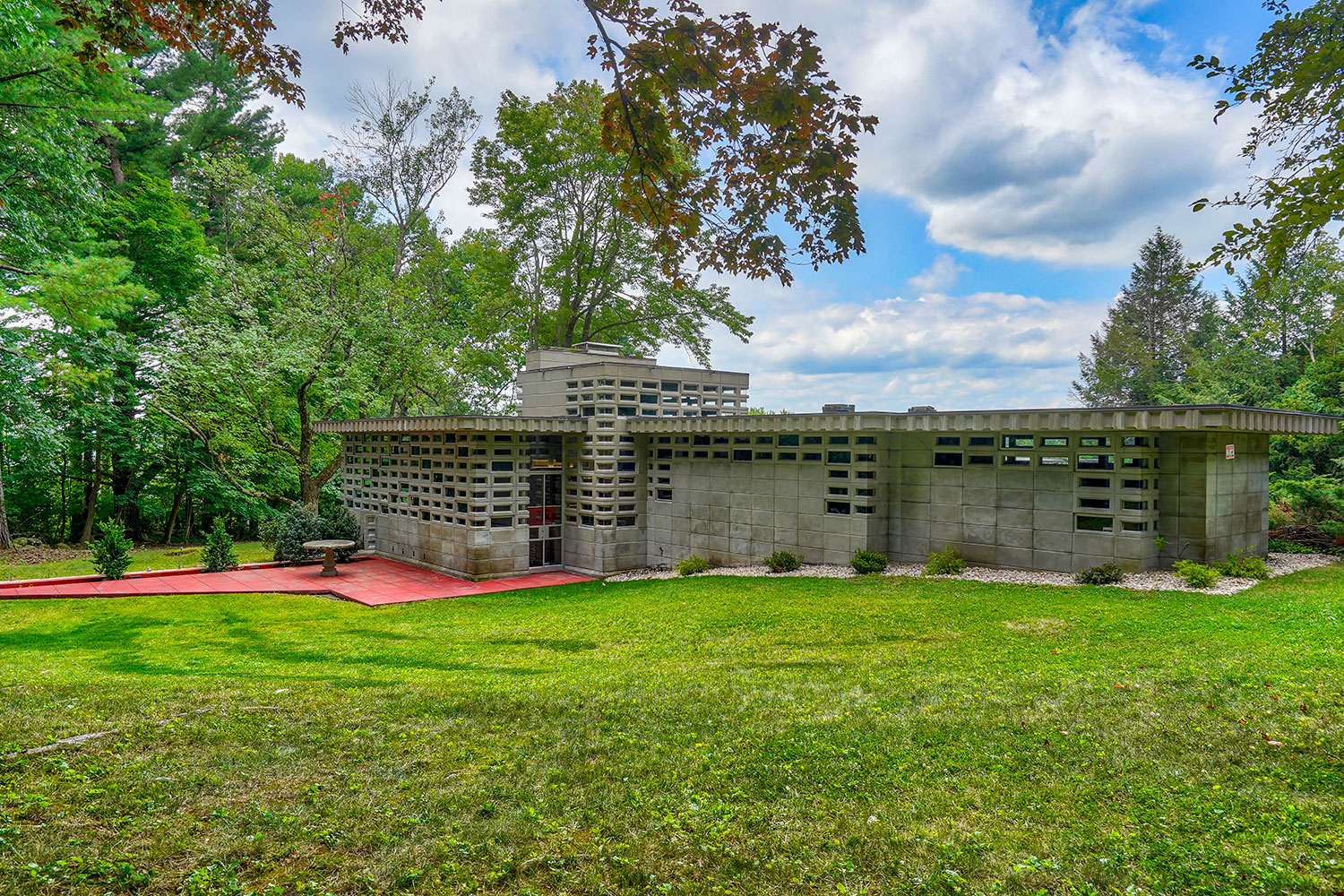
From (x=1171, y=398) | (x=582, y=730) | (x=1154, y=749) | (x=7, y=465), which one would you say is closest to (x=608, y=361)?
(x=582, y=730)

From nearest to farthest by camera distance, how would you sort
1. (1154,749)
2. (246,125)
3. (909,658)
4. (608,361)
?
(1154,749)
(909,658)
(608,361)
(246,125)

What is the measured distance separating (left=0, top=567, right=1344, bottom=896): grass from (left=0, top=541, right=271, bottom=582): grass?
9485mm

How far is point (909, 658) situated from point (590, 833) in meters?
4.51

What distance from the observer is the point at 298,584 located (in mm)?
14625

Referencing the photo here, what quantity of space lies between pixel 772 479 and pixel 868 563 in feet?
9.36

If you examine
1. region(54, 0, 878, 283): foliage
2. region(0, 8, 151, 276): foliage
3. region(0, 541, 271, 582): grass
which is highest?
region(0, 8, 151, 276): foliage

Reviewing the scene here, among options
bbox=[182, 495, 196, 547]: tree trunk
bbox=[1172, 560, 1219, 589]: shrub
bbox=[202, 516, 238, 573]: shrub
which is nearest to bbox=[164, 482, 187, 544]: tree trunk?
bbox=[182, 495, 196, 547]: tree trunk

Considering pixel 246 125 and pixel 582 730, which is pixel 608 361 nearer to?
pixel 582 730

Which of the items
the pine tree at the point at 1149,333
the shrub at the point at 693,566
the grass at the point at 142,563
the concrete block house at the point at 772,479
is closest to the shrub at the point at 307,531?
the concrete block house at the point at 772,479

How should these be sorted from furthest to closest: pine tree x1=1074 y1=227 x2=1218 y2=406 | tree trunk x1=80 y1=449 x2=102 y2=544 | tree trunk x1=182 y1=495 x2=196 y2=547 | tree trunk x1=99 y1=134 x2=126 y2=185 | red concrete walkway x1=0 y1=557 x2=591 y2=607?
pine tree x1=1074 y1=227 x2=1218 y2=406, tree trunk x1=182 y1=495 x2=196 y2=547, tree trunk x1=80 y1=449 x2=102 y2=544, tree trunk x1=99 y1=134 x2=126 y2=185, red concrete walkway x1=0 y1=557 x2=591 y2=607

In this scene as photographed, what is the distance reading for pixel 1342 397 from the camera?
64.4 feet

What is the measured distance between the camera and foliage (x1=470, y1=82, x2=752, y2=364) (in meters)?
22.7

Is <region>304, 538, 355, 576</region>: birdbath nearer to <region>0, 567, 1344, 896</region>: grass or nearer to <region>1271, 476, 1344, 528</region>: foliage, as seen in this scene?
<region>0, 567, 1344, 896</region>: grass

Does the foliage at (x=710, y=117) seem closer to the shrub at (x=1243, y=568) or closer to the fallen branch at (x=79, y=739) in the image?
the fallen branch at (x=79, y=739)
